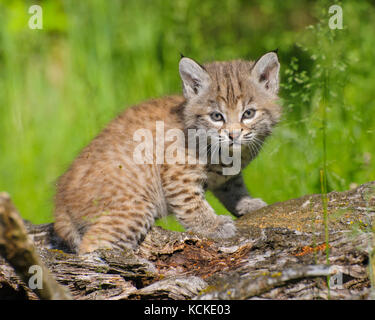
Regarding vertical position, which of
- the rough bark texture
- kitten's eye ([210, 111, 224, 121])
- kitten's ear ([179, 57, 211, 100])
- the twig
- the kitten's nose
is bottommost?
the rough bark texture

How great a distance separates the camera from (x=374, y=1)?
9.62 metres

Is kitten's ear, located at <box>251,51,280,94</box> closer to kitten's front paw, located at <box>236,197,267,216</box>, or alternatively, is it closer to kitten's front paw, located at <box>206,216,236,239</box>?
kitten's front paw, located at <box>236,197,267,216</box>

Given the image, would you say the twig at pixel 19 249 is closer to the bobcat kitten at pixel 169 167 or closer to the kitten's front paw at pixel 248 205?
the bobcat kitten at pixel 169 167

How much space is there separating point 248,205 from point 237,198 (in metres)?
0.15

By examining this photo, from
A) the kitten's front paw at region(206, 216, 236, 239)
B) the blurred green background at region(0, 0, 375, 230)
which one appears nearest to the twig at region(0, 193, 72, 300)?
the kitten's front paw at region(206, 216, 236, 239)

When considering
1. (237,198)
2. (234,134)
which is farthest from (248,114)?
(237,198)

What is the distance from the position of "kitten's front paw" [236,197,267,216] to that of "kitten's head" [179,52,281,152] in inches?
28.1

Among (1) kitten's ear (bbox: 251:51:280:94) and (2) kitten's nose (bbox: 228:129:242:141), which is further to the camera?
(1) kitten's ear (bbox: 251:51:280:94)

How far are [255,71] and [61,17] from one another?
5836 millimetres

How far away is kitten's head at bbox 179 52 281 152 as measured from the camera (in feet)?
15.0

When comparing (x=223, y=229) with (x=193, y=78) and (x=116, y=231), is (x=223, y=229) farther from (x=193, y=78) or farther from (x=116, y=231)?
(x=193, y=78)

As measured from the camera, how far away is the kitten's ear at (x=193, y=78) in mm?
4684

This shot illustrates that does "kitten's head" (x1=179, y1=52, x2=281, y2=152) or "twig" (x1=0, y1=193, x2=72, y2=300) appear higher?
"kitten's head" (x1=179, y1=52, x2=281, y2=152)

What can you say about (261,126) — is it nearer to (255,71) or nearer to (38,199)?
(255,71)
